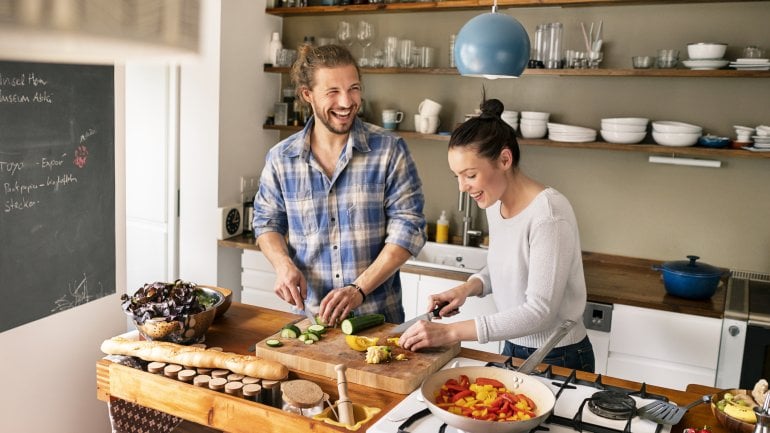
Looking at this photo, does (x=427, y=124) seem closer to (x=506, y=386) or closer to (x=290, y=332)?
(x=290, y=332)

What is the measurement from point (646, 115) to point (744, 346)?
4.19ft

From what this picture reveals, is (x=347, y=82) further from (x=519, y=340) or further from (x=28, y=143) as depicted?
(x=28, y=143)

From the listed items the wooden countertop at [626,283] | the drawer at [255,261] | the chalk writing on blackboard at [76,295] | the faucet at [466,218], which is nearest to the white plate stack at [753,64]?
the wooden countertop at [626,283]

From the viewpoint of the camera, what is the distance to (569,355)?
7.15 ft

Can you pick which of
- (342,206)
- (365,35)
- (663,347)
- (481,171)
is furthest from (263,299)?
(481,171)

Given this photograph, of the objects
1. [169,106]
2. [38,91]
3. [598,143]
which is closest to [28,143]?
[38,91]

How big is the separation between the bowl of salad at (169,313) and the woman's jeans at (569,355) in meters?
0.97

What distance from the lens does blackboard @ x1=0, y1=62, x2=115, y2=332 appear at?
2.48m

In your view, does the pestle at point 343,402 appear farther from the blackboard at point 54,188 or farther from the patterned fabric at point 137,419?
the blackboard at point 54,188

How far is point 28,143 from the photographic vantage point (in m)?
2.52

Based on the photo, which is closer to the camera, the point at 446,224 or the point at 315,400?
the point at 315,400

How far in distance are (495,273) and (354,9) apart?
2305mm

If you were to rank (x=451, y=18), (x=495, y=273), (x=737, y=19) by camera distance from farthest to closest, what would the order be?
1. (x=451, y=18)
2. (x=737, y=19)
3. (x=495, y=273)

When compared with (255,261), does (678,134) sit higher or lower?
higher
